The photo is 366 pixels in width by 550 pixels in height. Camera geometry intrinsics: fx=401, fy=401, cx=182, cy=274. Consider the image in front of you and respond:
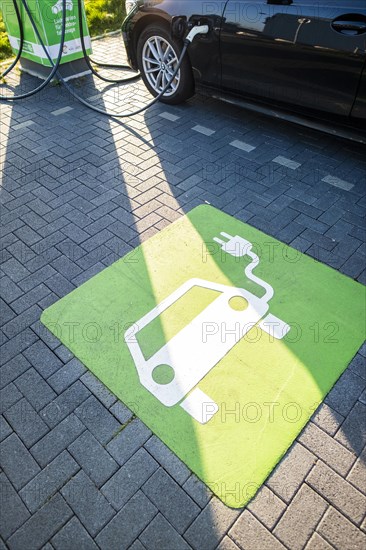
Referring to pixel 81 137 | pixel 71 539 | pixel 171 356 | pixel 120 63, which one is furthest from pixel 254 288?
pixel 120 63

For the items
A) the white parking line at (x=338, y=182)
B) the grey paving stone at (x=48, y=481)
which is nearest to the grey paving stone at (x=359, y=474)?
the grey paving stone at (x=48, y=481)

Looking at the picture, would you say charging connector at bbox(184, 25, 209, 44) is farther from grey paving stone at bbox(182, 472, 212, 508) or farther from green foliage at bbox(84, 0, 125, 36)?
green foliage at bbox(84, 0, 125, 36)

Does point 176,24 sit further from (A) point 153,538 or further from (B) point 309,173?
(A) point 153,538

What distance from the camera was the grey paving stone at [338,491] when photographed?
2.10m

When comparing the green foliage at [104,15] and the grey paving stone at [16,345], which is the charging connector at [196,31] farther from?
the green foliage at [104,15]

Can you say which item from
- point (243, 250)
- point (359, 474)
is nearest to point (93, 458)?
point (359, 474)

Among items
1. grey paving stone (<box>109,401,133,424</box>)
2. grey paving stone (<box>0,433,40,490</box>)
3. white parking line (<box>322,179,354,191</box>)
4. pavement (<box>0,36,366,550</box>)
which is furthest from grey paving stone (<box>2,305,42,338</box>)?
white parking line (<box>322,179,354,191</box>)

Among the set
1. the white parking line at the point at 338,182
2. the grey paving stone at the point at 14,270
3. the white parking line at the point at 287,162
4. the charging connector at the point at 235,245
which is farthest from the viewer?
the white parking line at the point at 287,162

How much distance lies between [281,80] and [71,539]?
4315 millimetres

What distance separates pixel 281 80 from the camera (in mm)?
4195

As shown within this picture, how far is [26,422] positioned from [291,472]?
160 cm

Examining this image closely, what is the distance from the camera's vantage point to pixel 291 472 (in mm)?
2236

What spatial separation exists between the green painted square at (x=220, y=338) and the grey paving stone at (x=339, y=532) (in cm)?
37

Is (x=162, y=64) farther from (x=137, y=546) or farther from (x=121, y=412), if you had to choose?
(x=137, y=546)
